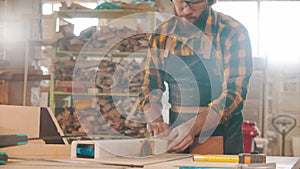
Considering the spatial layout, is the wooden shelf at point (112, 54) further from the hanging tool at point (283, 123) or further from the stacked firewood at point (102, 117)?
the hanging tool at point (283, 123)

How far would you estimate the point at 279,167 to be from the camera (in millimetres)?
1156

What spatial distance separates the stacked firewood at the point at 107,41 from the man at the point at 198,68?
2702 mm

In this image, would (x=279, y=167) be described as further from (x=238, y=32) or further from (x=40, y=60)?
(x=40, y=60)

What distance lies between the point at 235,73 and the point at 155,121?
0.36 m

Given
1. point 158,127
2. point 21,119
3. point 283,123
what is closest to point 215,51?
point 158,127

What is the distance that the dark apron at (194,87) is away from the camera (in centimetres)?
197

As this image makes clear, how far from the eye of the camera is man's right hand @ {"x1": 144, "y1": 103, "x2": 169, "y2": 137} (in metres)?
1.83

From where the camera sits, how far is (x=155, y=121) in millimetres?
1894

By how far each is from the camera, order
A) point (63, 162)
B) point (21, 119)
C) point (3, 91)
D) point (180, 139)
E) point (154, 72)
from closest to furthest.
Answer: point (63, 162) → point (21, 119) → point (180, 139) → point (154, 72) → point (3, 91)

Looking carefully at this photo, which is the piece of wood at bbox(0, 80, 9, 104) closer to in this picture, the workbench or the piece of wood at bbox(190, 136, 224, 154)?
the piece of wood at bbox(190, 136, 224, 154)

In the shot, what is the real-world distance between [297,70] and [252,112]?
0.86 meters

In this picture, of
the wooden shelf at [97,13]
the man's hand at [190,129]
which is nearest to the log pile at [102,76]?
the wooden shelf at [97,13]

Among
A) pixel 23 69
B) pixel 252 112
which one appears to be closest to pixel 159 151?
pixel 23 69

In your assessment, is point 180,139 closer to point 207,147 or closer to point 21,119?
point 207,147
